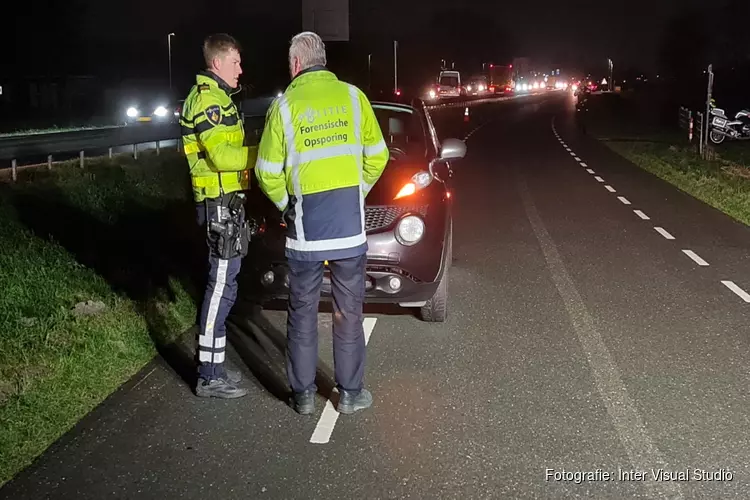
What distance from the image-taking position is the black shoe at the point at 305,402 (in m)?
5.21

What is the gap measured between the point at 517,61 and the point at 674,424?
100734 mm

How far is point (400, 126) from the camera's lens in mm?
8258

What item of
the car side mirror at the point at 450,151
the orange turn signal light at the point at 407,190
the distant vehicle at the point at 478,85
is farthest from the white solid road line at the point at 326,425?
the distant vehicle at the point at 478,85

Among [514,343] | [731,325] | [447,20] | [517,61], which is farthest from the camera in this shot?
[447,20]

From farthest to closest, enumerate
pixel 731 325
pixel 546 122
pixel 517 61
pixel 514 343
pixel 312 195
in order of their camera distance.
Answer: pixel 517 61, pixel 546 122, pixel 731 325, pixel 514 343, pixel 312 195

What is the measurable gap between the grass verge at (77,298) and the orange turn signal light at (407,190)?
1990mm

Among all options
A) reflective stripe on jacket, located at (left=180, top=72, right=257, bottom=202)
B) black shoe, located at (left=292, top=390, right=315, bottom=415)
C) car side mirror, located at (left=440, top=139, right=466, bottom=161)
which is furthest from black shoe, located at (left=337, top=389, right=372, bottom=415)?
car side mirror, located at (left=440, top=139, right=466, bottom=161)

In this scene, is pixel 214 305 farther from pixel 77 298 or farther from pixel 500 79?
pixel 500 79

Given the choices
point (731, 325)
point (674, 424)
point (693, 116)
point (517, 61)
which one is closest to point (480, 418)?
point (674, 424)

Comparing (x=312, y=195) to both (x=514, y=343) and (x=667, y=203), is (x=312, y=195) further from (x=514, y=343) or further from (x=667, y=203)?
(x=667, y=203)

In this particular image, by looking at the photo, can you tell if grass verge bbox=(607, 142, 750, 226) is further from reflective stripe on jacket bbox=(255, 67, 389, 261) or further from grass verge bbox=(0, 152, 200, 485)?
reflective stripe on jacket bbox=(255, 67, 389, 261)

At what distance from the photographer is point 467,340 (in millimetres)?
6875

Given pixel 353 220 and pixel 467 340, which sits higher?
pixel 353 220

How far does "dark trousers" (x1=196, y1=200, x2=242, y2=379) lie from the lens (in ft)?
17.9
